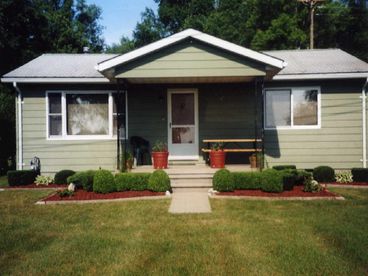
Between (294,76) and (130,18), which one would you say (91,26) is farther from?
(294,76)

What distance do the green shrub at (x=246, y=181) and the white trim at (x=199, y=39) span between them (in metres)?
3.00

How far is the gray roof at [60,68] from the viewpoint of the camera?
1135cm

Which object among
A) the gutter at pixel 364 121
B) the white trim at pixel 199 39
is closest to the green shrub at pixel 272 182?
the white trim at pixel 199 39

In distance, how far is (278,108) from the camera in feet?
38.6

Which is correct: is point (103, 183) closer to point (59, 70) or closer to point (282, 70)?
point (59, 70)

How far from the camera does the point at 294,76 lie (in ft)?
36.8

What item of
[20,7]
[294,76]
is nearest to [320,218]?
[294,76]

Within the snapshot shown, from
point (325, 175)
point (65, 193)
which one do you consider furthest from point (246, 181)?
point (65, 193)

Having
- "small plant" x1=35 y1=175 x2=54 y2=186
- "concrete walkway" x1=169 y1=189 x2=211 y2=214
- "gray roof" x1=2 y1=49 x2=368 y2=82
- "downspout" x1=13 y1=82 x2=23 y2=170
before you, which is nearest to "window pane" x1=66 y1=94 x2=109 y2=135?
"gray roof" x1=2 y1=49 x2=368 y2=82

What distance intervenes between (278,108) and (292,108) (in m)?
0.44

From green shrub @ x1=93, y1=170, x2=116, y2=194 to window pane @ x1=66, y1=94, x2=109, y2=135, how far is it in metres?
3.29

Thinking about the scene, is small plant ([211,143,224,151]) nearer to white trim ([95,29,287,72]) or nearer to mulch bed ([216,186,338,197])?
mulch bed ([216,186,338,197])

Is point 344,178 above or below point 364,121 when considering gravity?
below

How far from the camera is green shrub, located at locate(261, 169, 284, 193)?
8.54 metres
